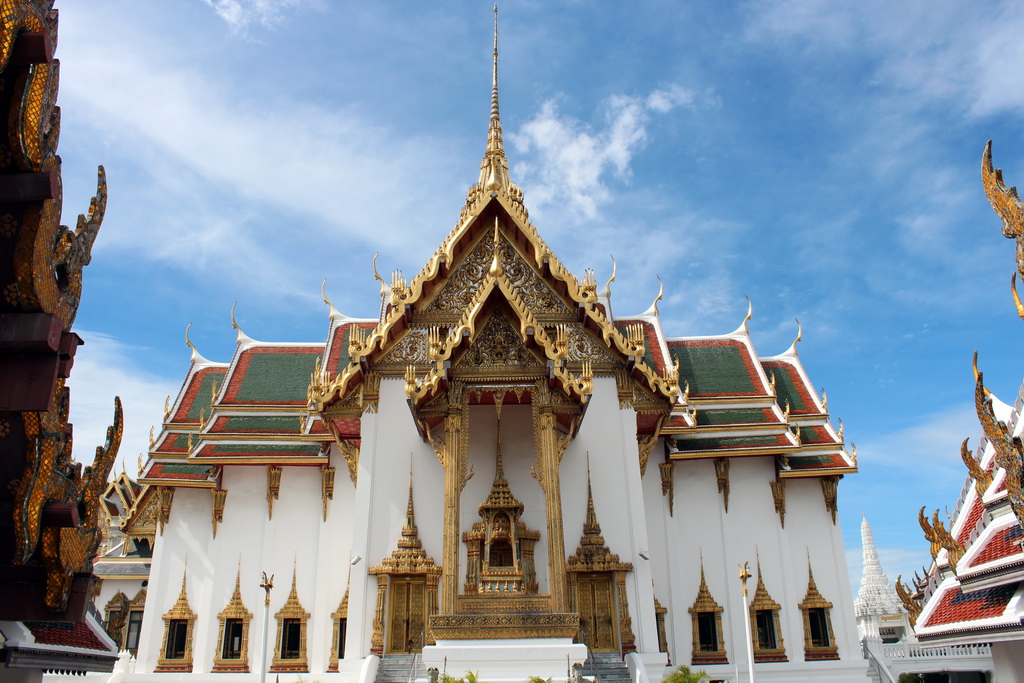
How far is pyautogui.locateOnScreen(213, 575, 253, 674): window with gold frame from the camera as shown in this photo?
12.5 meters

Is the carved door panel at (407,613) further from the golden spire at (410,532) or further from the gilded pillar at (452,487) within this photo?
the gilded pillar at (452,487)

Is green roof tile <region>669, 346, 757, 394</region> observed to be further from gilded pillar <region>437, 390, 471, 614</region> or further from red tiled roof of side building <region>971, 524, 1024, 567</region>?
red tiled roof of side building <region>971, 524, 1024, 567</region>

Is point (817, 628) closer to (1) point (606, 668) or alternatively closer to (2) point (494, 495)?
(1) point (606, 668)

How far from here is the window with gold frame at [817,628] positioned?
1259cm

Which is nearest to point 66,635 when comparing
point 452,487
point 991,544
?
point 452,487

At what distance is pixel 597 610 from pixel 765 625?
13.7ft

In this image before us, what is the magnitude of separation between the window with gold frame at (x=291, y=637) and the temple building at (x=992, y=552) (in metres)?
9.22

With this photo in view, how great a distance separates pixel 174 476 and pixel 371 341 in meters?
5.17

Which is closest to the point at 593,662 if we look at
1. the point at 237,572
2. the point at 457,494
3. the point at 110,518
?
the point at 457,494

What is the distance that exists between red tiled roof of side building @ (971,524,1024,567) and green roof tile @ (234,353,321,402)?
455 inches

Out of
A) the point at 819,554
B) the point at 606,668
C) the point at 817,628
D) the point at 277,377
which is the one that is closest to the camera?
the point at 606,668

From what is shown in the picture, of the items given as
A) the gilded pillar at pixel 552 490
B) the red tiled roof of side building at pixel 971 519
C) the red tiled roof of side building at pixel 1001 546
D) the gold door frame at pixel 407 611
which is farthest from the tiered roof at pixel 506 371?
the red tiled roof of side building at pixel 1001 546

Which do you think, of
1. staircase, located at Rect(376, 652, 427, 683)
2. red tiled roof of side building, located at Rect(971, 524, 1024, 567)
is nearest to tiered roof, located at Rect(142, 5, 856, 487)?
staircase, located at Rect(376, 652, 427, 683)

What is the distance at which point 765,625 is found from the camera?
42.0ft
